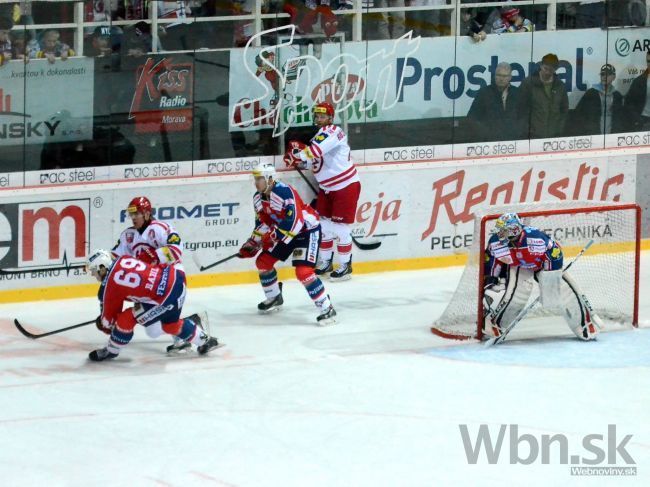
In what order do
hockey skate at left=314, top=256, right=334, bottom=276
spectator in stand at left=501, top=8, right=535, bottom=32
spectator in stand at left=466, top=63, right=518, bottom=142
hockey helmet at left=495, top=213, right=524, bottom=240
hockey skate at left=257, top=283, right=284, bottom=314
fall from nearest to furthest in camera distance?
hockey helmet at left=495, top=213, right=524, bottom=240
hockey skate at left=257, top=283, right=284, bottom=314
hockey skate at left=314, top=256, right=334, bottom=276
spectator in stand at left=466, top=63, right=518, bottom=142
spectator in stand at left=501, top=8, right=535, bottom=32

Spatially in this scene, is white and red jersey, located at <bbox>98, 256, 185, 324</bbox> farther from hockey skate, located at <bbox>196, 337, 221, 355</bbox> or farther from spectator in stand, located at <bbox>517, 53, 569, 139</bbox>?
spectator in stand, located at <bbox>517, 53, 569, 139</bbox>

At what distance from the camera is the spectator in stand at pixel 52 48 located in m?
11.3

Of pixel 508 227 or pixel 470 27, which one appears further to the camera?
pixel 470 27

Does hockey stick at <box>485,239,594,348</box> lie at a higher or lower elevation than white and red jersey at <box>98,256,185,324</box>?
lower

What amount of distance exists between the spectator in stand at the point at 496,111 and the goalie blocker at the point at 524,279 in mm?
3145

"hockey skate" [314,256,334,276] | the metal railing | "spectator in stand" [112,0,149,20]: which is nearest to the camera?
the metal railing

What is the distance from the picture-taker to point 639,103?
1382 centimetres

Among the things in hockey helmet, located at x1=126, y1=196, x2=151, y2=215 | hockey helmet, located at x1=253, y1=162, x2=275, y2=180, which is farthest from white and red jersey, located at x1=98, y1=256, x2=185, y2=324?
hockey helmet, located at x1=253, y1=162, x2=275, y2=180

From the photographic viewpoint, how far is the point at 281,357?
9.80m

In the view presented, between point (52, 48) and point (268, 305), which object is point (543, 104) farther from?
point (52, 48)

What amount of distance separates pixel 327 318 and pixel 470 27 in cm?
348

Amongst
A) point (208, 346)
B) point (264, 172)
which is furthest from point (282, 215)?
point (208, 346)

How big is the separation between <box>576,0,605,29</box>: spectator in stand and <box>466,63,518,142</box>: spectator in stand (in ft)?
2.60

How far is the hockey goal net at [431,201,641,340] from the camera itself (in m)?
10.3
